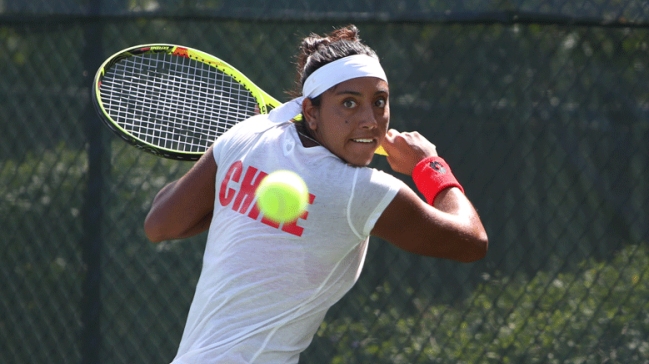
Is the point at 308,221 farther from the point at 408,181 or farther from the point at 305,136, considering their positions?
the point at 408,181

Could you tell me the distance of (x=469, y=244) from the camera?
2.07 meters

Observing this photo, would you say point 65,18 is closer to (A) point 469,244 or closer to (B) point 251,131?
(B) point 251,131

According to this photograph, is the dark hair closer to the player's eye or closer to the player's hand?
the player's eye

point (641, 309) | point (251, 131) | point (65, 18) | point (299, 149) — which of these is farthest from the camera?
point (65, 18)

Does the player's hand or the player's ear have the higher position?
the player's ear

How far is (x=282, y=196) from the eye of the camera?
1892 millimetres

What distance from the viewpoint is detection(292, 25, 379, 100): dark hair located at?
211cm

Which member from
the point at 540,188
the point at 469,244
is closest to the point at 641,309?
the point at 540,188

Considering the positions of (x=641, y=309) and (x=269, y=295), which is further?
(x=641, y=309)

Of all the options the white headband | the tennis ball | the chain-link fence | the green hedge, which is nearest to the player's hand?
the white headband

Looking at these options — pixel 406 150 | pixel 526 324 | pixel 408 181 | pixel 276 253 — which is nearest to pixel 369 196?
pixel 276 253

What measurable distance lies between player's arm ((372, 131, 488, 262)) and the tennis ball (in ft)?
0.59

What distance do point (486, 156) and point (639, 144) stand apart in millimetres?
584

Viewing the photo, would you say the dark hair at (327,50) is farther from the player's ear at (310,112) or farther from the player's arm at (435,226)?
the player's arm at (435,226)
